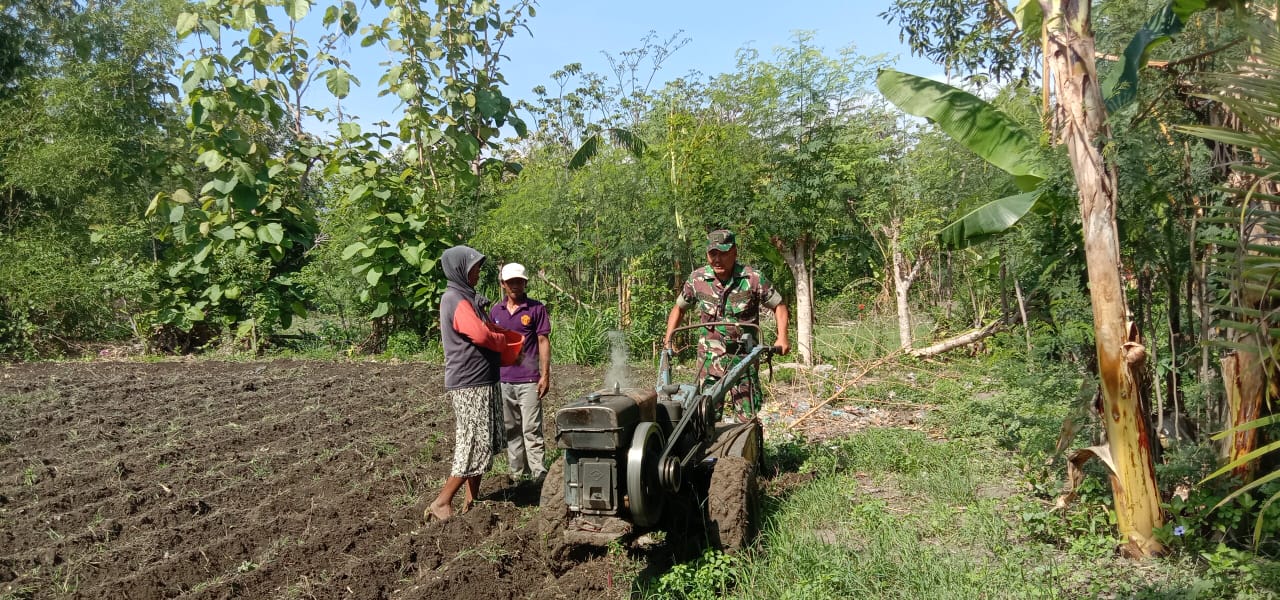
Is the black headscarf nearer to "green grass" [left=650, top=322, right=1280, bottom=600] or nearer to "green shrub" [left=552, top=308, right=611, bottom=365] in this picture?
"green grass" [left=650, top=322, right=1280, bottom=600]

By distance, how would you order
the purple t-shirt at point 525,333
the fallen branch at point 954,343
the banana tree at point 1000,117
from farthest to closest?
the fallen branch at point 954,343
the purple t-shirt at point 525,333
the banana tree at point 1000,117

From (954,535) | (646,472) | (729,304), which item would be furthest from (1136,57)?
(646,472)

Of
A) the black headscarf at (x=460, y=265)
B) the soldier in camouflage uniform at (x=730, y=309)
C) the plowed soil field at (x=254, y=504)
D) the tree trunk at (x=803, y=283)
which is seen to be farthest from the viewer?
the tree trunk at (x=803, y=283)

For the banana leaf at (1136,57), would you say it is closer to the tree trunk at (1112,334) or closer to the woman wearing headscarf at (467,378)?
the tree trunk at (1112,334)

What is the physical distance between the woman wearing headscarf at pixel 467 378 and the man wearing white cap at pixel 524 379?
0.39 m

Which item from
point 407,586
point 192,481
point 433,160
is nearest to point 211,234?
point 433,160

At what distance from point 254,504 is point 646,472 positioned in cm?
305

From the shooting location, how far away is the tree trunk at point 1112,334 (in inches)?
144

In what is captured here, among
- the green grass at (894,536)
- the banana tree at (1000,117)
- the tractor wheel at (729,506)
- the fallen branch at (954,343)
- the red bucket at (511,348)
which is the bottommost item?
the green grass at (894,536)

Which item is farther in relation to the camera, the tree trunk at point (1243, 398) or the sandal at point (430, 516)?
the sandal at point (430, 516)

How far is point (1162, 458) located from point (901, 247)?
290 inches

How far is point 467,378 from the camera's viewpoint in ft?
15.8

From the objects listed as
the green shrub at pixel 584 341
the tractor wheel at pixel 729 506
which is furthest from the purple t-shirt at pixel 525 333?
the green shrub at pixel 584 341

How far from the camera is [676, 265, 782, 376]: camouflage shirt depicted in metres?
5.11
